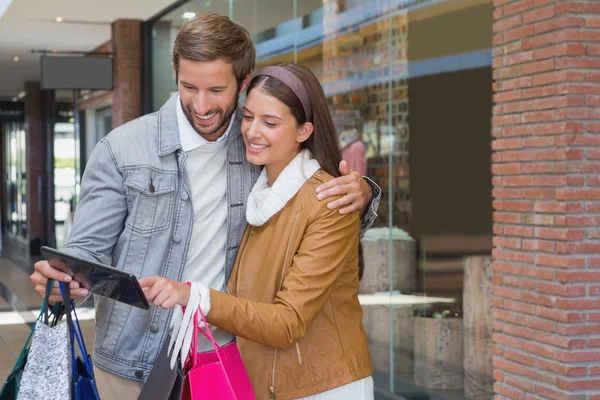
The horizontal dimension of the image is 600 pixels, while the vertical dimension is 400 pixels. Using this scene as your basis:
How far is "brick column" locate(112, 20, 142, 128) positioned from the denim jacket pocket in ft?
35.4

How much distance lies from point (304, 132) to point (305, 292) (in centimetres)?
41

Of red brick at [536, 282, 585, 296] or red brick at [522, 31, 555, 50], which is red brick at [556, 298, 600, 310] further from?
red brick at [522, 31, 555, 50]

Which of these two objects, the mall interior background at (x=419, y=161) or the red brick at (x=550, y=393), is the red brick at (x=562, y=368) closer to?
the red brick at (x=550, y=393)

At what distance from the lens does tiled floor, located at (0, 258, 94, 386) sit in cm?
799

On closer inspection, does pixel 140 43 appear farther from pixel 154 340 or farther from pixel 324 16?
pixel 154 340

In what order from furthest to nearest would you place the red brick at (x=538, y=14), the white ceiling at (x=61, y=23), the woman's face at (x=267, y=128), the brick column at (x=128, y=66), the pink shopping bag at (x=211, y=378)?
1. the brick column at (x=128, y=66)
2. the white ceiling at (x=61, y=23)
3. the red brick at (x=538, y=14)
4. the woman's face at (x=267, y=128)
5. the pink shopping bag at (x=211, y=378)

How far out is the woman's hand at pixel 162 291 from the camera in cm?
181

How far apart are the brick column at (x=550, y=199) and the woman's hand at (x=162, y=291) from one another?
3.00 m

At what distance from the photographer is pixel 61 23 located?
13148 mm

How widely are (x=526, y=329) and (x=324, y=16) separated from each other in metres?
3.38

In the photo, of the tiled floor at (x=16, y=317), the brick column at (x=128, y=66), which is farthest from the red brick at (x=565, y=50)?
the brick column at (x=128, y=66)

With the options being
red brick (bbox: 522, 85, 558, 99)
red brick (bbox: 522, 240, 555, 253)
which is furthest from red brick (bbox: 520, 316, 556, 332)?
red brick (bbox: 522, 85, 558, 99)

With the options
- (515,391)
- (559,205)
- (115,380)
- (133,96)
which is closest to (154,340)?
(115,380)

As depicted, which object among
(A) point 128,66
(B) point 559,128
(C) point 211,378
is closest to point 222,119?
(C) point 211,378
